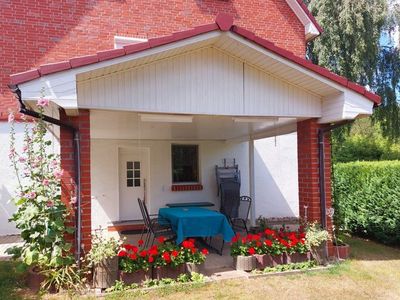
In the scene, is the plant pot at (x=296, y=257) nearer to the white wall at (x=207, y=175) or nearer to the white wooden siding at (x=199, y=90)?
the white wooden siding at (x=199, y=90)

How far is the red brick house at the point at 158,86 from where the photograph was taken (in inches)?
203

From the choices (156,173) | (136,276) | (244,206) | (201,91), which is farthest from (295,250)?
(156,173)

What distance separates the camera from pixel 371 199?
8227 millimetres

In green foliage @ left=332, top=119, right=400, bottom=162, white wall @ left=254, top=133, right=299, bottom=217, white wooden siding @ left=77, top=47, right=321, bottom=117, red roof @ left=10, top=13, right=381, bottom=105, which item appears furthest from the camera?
green foliage @ left=332, top=119, right=400, bottom=162

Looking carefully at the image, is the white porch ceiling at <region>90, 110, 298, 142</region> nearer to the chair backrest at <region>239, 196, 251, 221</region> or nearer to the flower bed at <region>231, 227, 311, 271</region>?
the chair backrest at <region>239, 196, 251, 221</region>

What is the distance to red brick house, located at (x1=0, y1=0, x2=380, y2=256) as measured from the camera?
17.0 feet

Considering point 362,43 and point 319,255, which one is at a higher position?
point 362,43

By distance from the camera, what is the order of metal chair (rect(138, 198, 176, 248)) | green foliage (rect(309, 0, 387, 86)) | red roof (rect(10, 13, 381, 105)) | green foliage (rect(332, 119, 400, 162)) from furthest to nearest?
green foliage (rect(332, 119, 400, 162)) < green foliage (rect(309, 0, 387, 86)) < metal chair (rect(138, 198, 176, 248)) < red roof (rect(10, 13, 381, 105))

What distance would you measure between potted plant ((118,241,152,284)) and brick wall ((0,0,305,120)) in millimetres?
5851

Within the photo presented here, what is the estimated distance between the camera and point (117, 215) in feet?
35.8

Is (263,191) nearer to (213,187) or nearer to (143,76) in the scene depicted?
(213,187)

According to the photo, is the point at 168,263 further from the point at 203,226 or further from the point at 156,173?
the point at 156,173

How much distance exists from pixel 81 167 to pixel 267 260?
3.30 metres

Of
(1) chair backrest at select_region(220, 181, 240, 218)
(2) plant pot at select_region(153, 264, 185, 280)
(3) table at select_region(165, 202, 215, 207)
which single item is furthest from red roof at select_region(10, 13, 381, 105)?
(3) table at select_region(165, 202, 215, 207)
